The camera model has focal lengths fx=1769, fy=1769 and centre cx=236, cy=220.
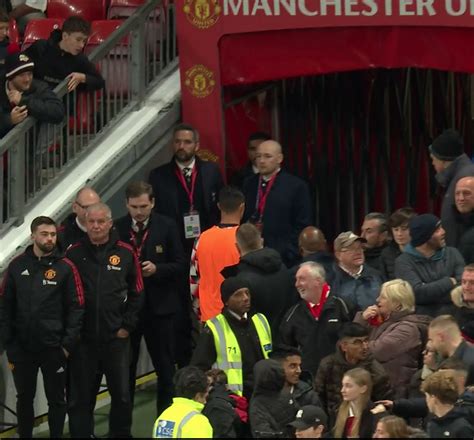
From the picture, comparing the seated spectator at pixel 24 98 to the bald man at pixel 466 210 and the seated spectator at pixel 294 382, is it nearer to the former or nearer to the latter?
the bald man at pixel 466 210

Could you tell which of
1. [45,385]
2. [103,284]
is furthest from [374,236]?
[45,385]

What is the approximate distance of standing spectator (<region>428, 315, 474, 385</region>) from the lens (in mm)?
11383

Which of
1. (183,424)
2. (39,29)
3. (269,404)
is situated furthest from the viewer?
(39,29)

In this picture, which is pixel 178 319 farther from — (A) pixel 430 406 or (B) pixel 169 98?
(A) pixel 430 406

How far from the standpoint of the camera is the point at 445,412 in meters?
10.7

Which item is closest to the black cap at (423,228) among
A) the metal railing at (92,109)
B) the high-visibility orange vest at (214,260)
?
the high-visibility orange vest at (214,260)

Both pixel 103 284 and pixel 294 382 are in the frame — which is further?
pixel 103 284

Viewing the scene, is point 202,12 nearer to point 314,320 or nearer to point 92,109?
point 92,109

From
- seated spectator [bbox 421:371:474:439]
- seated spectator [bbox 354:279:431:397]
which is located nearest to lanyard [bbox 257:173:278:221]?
seated spectator [bbox 354:279:431:397]

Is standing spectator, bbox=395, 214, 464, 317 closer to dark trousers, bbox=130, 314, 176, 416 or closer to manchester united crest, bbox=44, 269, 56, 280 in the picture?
dark trousers, bbox=130, 314, 176, 416

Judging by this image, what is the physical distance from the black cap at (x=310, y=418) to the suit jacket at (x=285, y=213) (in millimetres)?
3437

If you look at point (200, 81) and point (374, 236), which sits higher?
point (200, 81)

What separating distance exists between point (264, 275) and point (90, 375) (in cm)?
157

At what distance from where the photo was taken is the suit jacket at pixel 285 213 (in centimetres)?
1440
